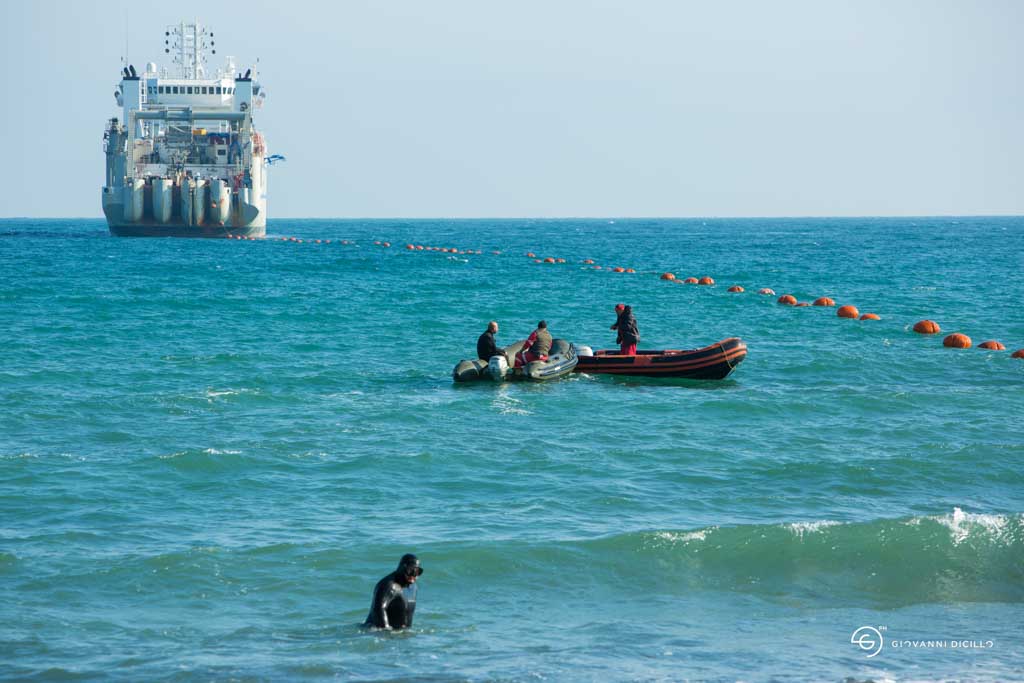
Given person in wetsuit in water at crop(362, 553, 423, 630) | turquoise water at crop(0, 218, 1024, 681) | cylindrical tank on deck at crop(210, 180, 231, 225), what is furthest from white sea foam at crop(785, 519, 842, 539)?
cylindrical tank on deck at crop(210, 180, 231, 225)

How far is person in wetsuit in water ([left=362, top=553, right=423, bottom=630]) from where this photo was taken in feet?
35.5

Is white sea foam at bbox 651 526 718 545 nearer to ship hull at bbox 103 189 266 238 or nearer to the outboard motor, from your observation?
the outboard motor

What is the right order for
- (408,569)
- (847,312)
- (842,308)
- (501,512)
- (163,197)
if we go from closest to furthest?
(408,569), (501,512), (847,312), (842,308), (163,197)

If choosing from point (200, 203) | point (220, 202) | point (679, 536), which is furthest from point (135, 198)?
point (679, 536)

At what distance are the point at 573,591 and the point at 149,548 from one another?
463 cm

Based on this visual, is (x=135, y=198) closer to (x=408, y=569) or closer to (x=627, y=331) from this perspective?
(x=627, y=331)

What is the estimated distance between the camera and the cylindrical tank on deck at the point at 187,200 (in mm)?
83125

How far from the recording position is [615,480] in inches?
649

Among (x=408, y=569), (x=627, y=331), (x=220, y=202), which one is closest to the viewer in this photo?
(x=408, y=569)

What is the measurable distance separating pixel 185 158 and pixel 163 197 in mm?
3625

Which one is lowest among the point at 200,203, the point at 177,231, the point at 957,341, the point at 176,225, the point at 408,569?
the point at 408,569

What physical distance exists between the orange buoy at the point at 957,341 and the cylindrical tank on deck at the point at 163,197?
63323mm

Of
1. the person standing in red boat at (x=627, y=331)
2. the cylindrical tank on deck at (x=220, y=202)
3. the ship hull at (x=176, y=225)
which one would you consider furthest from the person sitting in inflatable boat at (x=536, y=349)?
the ship hull at (x=176, y=225)

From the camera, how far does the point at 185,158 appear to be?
85750mm
